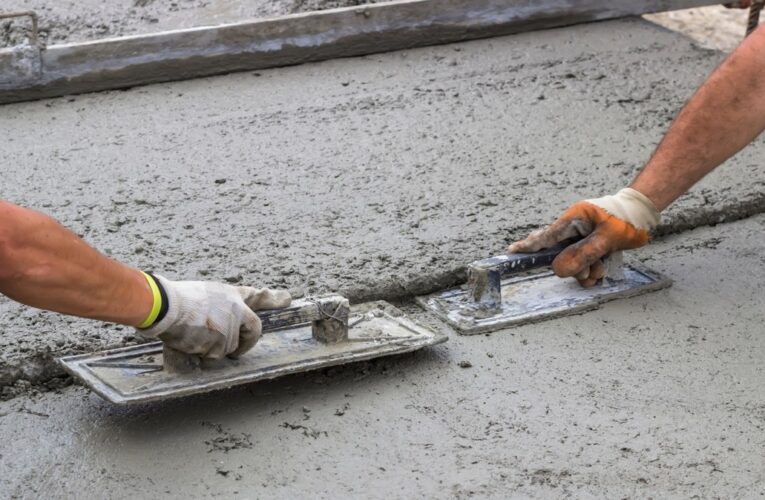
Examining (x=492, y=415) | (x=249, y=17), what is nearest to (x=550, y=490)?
(x=492, y=415)

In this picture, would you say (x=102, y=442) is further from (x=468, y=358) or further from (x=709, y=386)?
(x=709, y=386)

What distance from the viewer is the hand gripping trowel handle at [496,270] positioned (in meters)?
3.09

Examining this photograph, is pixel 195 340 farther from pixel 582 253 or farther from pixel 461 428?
pixel 582 253

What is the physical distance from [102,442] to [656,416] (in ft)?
4.24

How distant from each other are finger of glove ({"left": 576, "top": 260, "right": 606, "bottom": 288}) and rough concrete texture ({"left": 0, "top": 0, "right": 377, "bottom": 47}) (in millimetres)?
2109

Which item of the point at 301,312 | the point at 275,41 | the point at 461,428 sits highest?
the point at 275,41

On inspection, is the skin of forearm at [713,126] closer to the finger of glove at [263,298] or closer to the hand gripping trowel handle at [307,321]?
the hand gripping trowel handle at [307,321]

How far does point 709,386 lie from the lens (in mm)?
2795

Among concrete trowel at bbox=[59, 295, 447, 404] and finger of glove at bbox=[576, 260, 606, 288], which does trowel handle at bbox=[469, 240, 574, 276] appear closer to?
finger of glove at bbox=[576, 260, 606, 288]

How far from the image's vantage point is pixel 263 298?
2668mm

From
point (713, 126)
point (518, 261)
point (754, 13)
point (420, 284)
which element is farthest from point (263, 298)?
point (754, 13)

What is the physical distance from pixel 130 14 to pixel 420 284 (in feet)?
7.35

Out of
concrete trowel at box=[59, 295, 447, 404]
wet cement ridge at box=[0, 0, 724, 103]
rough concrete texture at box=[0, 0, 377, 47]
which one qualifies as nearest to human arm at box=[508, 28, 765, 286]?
concrete trowel at box=[59, 295, 447, 404]

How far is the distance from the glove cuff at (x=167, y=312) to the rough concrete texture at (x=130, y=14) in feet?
8.05
